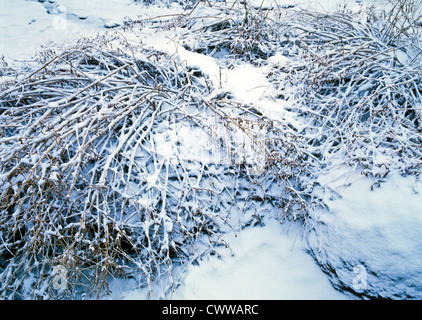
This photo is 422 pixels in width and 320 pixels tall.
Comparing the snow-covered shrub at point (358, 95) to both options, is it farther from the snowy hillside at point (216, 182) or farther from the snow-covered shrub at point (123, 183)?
the snow-covered shrub at point (123, 183)

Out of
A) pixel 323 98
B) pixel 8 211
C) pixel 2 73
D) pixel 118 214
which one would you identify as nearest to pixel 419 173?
pixel 323 98

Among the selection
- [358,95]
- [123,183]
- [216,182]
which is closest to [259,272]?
[216,182]

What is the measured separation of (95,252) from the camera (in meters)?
2.08

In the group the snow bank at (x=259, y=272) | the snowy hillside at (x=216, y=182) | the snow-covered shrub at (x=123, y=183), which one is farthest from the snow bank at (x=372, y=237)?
the snow-covered shrub at (x=123, y=183)

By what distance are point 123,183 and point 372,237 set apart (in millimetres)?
2168

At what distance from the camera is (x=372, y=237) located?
79.4 inches

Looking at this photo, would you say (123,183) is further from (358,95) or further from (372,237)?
(358,95)

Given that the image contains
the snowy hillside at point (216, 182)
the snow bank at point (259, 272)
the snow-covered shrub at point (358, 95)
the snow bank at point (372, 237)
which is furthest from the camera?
the snow-covered shrub at point (358, 95)

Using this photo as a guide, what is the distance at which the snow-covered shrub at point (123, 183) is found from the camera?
80.2 inches

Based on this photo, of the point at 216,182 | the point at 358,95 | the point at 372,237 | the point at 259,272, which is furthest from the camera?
the point at 358,95

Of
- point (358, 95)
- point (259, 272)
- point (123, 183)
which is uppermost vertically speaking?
point (358, 95)

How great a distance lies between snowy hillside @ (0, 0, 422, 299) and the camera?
203cm

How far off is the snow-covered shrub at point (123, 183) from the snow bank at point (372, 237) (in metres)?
0.34

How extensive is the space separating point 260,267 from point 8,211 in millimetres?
2304
